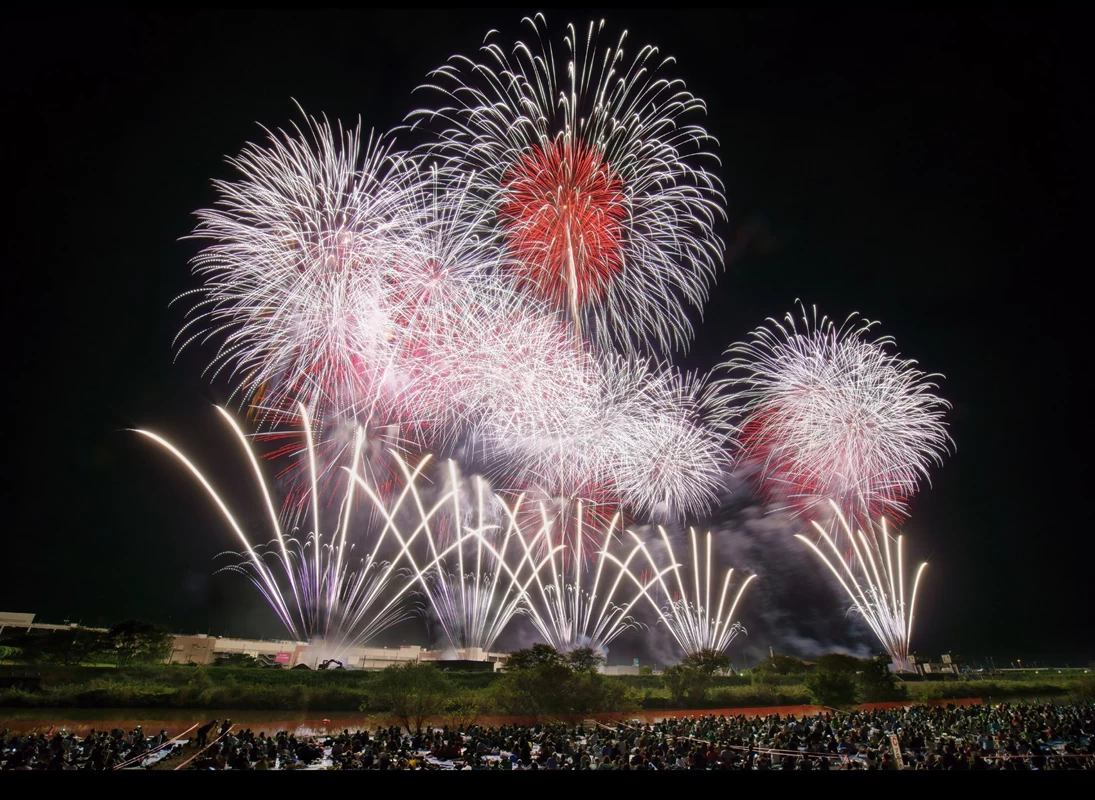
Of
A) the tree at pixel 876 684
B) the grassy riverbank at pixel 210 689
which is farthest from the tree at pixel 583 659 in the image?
the tree at pixel 876 684

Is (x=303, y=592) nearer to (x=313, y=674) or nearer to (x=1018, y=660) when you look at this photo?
(x=313, y=674)

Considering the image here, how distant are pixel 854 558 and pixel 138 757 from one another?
36345 millimetres

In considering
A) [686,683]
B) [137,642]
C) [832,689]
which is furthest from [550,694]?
[137,642]

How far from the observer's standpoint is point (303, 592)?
28.7 m

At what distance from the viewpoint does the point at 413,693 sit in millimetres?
22641

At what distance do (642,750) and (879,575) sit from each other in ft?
91.7

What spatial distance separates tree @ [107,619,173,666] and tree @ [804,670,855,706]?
116 feet

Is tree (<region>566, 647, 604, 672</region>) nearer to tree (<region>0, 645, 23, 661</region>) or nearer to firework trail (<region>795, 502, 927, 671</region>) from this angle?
firework trail (<region>795, 502, 927, 671</region>)

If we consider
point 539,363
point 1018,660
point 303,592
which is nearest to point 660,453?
point 539,363

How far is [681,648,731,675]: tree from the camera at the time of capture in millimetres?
33312

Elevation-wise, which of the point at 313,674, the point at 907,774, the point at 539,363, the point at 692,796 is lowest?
the point at 313,674

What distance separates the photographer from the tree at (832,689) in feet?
104

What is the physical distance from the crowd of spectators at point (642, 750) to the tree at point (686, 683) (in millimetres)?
12854

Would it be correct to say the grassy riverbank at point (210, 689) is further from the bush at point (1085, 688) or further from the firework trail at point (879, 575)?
the firework trail at point (879, 575)
